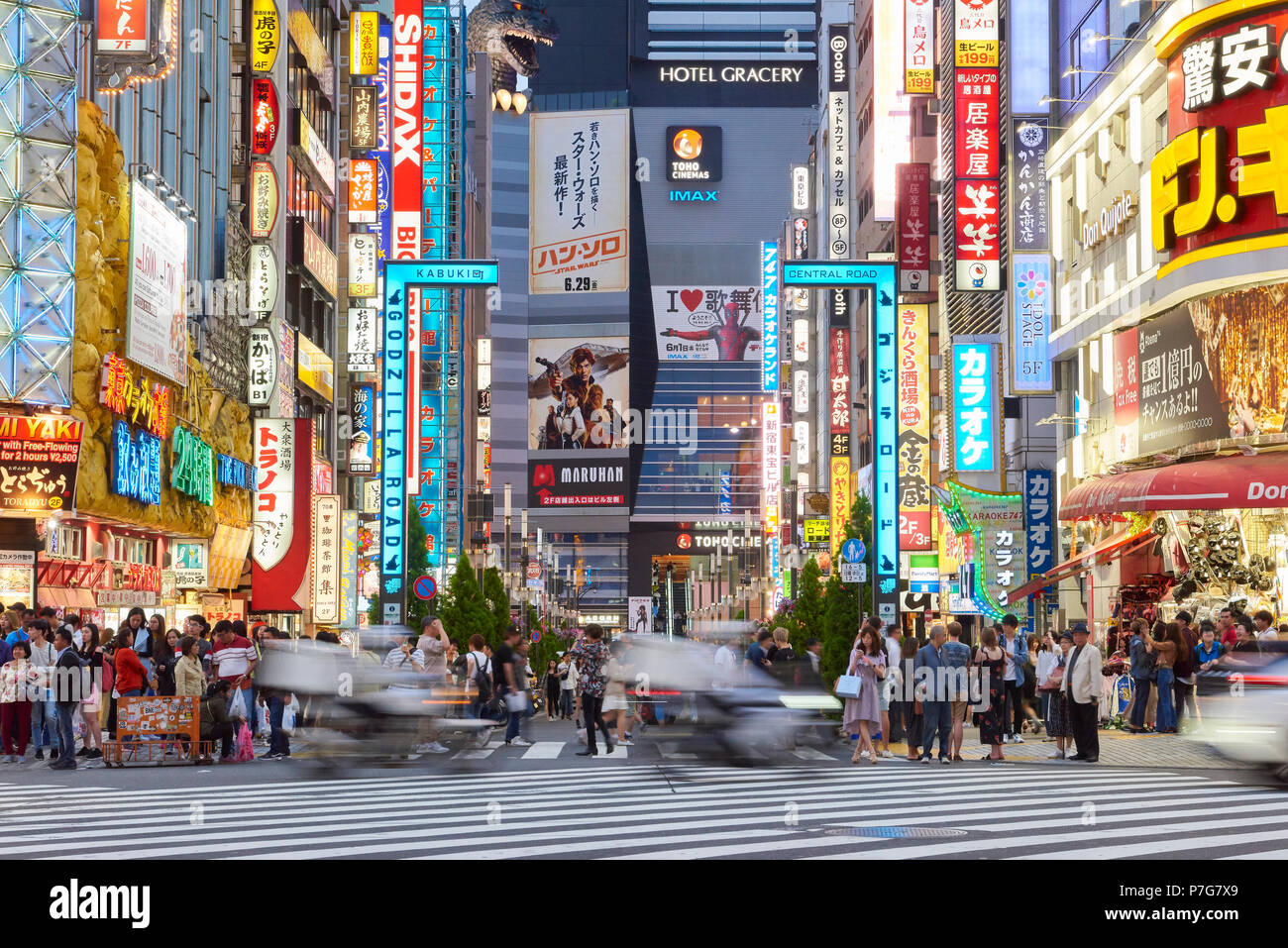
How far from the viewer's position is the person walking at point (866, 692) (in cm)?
2156

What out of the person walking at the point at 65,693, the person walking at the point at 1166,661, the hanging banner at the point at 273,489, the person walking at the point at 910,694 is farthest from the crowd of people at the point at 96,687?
the hanging banner at the point at 273,489

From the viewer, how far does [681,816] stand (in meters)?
14.2

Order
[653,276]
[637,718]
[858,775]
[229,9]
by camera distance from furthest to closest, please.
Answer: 1. [653,276]
2. [229,9]
3. [637,718]
4. [858,775]

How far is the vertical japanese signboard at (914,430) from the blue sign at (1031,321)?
5931mm

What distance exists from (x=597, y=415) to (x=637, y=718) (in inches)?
4464

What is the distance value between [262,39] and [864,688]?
3237 cm

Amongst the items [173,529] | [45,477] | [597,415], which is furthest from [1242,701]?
[597,415]

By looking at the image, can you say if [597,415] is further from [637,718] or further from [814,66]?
[637,718]

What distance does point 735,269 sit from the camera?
170 m

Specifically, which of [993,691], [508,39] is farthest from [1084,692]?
[508,39]

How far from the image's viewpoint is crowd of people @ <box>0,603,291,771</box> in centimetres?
2138

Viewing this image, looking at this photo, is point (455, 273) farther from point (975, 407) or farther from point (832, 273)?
point (975, 407)

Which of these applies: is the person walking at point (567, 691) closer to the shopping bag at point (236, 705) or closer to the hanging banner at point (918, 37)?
the shopping bag at point (236, 705)

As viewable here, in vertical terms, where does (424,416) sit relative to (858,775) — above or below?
above
